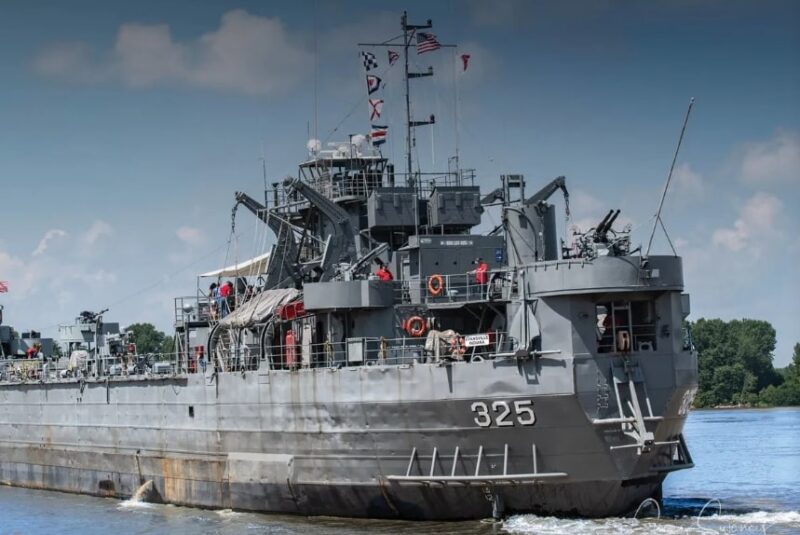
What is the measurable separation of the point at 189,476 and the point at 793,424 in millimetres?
55725

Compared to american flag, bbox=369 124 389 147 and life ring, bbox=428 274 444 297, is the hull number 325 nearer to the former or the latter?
life ring, bbox=428 274 444 297

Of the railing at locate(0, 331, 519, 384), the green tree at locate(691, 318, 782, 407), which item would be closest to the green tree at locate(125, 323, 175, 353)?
the green tree at locate(691, 318, 782, 407)

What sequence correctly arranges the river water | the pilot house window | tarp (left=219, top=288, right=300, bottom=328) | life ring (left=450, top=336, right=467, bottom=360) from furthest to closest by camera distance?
tarp (left=219, top=288, right=300, bottom=328) → life ring (left=450, top=336, right=467, bottom=360) → the pilot house window → the river water

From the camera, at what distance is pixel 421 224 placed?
134 feet

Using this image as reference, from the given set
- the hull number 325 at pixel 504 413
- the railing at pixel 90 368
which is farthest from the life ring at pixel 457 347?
the railing at pixel 90 368

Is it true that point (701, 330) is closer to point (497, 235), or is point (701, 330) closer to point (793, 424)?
point (793, 424)

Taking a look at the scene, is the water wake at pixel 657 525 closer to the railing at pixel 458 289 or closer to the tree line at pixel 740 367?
the railing at pixel 458 289

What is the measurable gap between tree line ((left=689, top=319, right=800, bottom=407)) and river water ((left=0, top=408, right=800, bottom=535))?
55.5m

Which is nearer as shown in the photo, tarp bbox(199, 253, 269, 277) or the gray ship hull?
the gray ship hull

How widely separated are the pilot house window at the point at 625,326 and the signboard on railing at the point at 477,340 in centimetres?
296

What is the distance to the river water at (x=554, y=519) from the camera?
31766mm

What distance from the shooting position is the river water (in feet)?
104

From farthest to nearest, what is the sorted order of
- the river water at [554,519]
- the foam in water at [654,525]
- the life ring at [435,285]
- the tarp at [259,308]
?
the tarp at [259,308] → the life ring at [435,285] → the river water at [554,519] → the foam in water at [654,525]

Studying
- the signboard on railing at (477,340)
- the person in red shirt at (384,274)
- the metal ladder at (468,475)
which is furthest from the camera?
the person in red shirt at (384,274)
